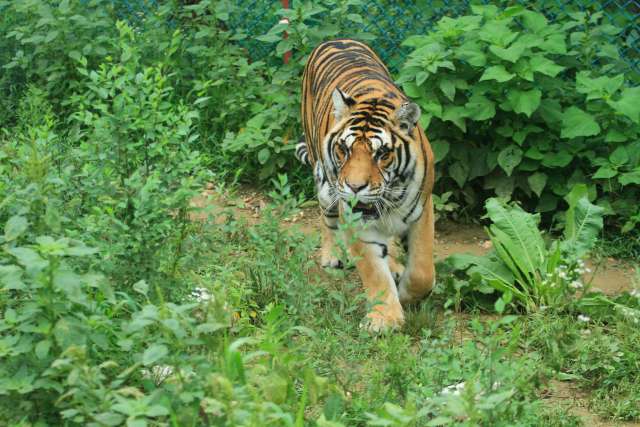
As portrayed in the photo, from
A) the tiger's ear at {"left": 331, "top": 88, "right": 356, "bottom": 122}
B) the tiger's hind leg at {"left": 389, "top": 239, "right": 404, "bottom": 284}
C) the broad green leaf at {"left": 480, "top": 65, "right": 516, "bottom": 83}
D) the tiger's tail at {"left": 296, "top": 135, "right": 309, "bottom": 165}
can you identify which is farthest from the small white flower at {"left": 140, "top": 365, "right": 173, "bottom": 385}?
the broad green leaf at {"left": 480, "top": 65, "right": 516, "bottom": 83}

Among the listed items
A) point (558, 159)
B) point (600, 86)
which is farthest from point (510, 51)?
point (558, 159)

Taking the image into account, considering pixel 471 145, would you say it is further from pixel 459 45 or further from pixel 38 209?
pixel 38 209

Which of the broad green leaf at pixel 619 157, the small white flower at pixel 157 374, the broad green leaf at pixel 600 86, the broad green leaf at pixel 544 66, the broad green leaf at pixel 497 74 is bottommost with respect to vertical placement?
the broad green leaf at pixel 619 157

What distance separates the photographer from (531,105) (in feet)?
18.6

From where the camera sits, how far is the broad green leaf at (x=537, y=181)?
5.87m

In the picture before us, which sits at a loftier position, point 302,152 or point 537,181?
point 302,152

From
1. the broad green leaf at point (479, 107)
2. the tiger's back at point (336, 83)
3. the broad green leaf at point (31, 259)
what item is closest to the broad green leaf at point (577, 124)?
the broad green leaf at point (479, 107)

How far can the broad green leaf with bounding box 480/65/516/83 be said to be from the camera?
5621mm

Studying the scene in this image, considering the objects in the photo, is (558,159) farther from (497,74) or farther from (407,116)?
(407,116)

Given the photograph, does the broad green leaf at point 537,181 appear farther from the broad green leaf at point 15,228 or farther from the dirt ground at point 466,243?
the broad green leaf at point 15,228

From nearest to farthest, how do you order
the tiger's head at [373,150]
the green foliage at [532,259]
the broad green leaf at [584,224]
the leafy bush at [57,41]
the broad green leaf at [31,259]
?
the broad green leaf at [31,259] → the tiger's head at [373,150] → the green foliage at [532,259] → the broad green leaf at [584,224] → the leafy bush at [57,41]

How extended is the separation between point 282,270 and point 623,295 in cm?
162

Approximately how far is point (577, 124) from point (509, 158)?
0.43 meters

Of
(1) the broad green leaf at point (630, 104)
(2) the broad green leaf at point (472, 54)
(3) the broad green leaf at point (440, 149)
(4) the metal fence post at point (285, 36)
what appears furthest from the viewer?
(4) the metal fence post at point (285, 36)
